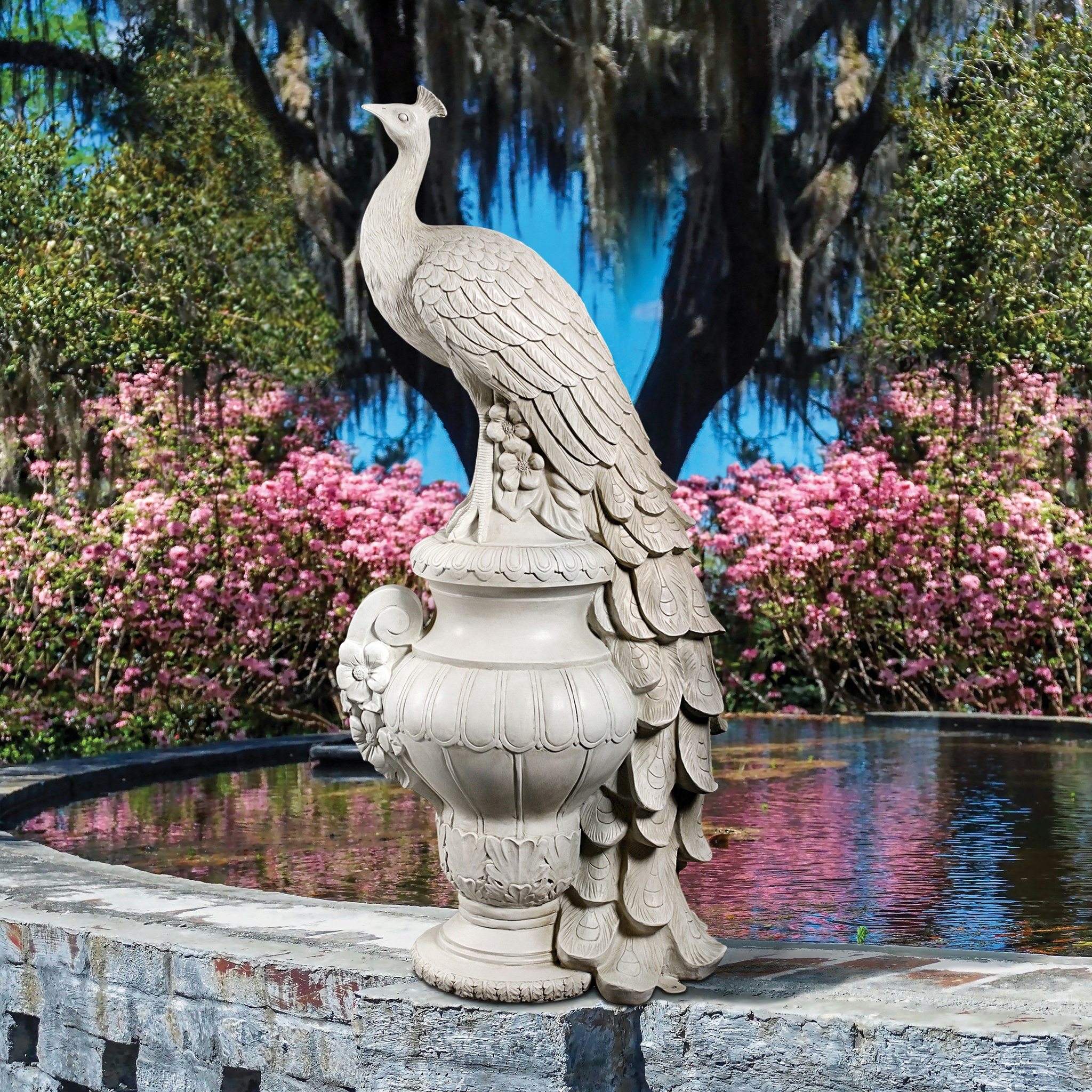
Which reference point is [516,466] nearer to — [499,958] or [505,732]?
[505,732]

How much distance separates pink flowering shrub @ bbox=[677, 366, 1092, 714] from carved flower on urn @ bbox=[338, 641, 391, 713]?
5.75m

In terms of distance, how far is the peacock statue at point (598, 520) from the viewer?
2.28m

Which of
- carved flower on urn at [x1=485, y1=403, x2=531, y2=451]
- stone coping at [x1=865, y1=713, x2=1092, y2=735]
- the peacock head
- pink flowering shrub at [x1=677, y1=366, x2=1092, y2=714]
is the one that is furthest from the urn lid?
pink flowering shrub at [x1=677, y1=366, x2=1092, y2=714]

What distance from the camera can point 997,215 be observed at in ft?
27.8

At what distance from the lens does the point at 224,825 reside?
170 inches

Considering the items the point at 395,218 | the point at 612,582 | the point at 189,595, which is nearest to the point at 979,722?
the point at 189,595

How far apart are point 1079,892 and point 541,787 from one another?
1716 millimetres

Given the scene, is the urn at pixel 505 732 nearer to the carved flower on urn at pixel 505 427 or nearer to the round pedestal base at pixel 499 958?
the round pedestal base at pixel 499 958

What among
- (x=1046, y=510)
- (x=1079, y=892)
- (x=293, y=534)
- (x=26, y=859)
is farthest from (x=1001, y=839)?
(x=293, y=534)

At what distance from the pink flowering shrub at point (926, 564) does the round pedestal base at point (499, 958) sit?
18.7 ft

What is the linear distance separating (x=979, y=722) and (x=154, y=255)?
575cm

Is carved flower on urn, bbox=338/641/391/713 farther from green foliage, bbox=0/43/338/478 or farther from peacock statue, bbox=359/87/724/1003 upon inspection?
green foliage, bbox=0/43/338/478

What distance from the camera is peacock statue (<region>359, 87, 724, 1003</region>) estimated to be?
2.28m

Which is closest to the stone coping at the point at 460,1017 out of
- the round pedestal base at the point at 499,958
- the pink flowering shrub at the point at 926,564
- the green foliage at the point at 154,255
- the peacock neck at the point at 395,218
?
the round pedestal base at the point at 499,958
